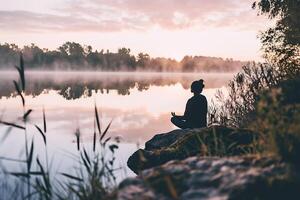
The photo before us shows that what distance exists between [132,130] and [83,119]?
240 inches

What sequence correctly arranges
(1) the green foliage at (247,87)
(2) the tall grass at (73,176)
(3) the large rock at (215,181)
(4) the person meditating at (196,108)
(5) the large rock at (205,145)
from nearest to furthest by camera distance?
(3) the large rock at (215,181), (2) the tall grass at (73,176), (5) the large rock at (205,145), (4) the person meditating at (196,108), (1) the green foliage at (247,87)

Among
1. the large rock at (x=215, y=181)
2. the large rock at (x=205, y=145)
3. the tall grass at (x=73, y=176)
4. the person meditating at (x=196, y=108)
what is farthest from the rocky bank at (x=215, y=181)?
the person meditating at (x=196, y=108)

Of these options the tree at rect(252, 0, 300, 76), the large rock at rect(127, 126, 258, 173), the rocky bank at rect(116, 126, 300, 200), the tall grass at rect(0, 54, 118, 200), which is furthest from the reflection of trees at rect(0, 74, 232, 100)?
the rocky bank at rect(116, 126, 300, 200)

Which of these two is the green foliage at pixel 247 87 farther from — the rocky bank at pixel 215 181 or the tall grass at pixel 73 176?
the rocky bank at pixel 215 181

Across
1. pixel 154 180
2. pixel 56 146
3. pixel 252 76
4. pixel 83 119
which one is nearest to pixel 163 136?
pixel 252 76

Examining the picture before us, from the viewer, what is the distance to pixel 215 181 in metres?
3.26

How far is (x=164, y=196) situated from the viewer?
10.7 ft

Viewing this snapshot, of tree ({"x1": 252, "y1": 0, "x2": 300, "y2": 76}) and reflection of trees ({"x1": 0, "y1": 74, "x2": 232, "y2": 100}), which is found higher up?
tree ({"x1": 252, "y1": 0, "x2": 300, "y2": 76})

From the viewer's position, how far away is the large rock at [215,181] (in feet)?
10.2

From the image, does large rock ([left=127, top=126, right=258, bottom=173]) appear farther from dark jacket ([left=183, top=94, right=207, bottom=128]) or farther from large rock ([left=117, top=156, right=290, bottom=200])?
dark jacket ([left=183, top=94, right=207, bottom=128])

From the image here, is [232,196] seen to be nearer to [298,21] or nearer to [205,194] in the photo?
[205,194]

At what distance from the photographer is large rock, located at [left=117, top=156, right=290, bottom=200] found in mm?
3104

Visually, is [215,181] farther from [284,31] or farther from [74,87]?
[74,87]

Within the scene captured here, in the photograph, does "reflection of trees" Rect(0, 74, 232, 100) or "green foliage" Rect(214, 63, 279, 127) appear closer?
"green foliage" Rect(214, 63, 279, 127)
